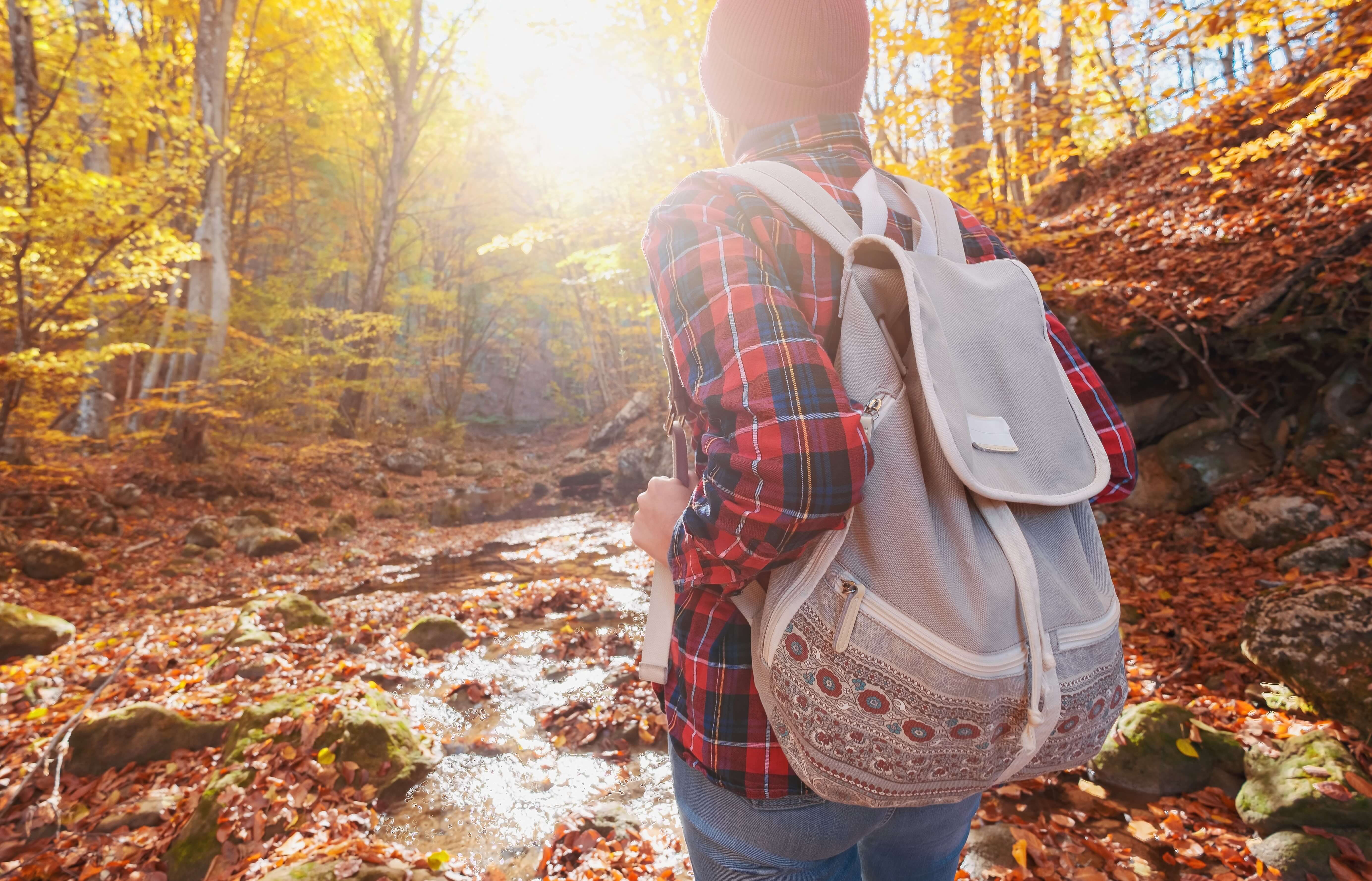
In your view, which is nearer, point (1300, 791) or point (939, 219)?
point (939, 219)

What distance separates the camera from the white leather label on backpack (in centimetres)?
91

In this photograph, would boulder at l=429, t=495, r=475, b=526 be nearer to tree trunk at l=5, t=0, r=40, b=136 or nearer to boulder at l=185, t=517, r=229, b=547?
boulder at l=185, t=517, r=229, b=547

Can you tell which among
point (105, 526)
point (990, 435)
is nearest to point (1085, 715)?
point (990, 435)

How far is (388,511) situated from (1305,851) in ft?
41.8

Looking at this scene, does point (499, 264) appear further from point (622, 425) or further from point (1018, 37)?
point (1018, 37)

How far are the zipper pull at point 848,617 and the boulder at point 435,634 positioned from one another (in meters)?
5.47

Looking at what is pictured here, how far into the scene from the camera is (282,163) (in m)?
18.2

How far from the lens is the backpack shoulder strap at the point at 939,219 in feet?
3.84

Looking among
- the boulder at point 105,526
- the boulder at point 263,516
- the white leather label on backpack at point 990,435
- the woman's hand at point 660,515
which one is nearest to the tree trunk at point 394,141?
the boulder at point 263,516

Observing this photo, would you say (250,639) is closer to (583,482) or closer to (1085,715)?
(1085,715)

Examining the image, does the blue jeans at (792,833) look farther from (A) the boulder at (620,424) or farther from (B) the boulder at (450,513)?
(A) the boulder at (620,424)

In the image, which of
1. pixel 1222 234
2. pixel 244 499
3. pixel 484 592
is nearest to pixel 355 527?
pixel 244 499

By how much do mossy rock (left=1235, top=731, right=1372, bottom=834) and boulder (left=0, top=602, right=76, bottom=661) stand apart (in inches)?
327

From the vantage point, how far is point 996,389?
3.27ft
